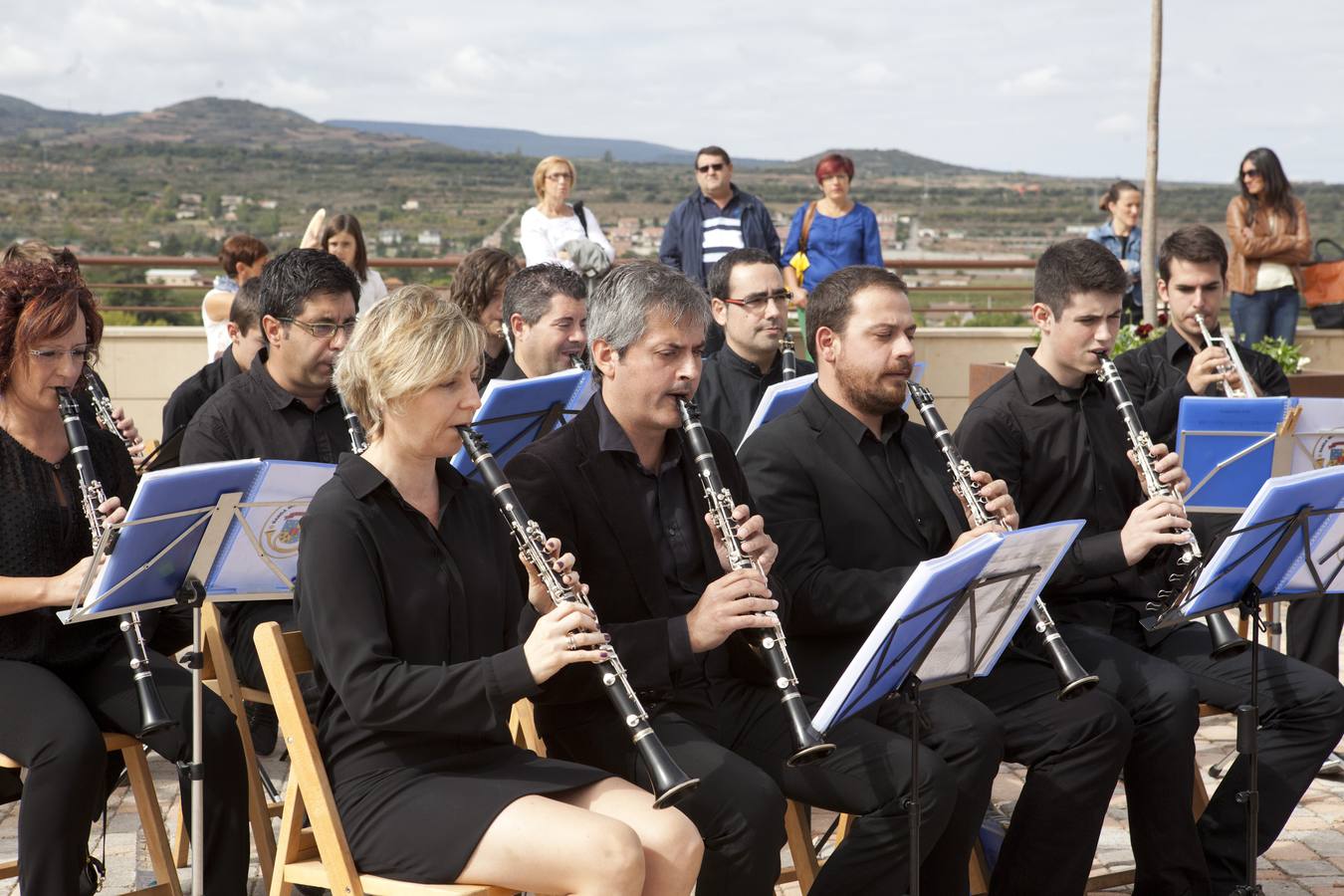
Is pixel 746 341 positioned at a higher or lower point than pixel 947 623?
higher

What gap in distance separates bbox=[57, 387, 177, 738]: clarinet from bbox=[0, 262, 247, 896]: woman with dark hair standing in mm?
57

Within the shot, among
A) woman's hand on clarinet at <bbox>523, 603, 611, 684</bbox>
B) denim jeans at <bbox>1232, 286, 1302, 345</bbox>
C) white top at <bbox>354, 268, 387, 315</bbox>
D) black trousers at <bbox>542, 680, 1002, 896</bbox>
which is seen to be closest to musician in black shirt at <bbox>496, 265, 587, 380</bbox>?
black trousers at <bbox>542, 680, 1002, 896</bbox>

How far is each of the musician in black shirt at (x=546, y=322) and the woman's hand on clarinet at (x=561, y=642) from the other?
8.96 ft

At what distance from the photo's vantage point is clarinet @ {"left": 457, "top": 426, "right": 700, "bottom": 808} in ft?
9.15

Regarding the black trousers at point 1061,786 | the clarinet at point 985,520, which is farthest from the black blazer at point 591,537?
the black trousers at point 1061,786

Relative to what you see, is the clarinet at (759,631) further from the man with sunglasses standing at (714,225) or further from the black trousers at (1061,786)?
the man with sunglasses standing at (714,225)

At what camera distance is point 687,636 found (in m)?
3.21

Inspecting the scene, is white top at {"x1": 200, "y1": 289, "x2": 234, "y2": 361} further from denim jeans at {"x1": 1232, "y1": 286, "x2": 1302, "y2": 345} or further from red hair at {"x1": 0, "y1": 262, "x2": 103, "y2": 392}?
denim jeans at {"x1": 1232, "y1": 286, "x2": 1302, "y2": 345}

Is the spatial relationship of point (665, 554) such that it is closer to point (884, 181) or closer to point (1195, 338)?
point (1195, 338)

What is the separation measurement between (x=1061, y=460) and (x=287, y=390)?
94.2 inches

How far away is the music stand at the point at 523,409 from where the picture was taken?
4.42 metres

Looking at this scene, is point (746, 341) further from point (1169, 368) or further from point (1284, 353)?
point (1284, 353)

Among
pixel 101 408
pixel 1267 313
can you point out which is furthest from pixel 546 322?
pixel 1267 313

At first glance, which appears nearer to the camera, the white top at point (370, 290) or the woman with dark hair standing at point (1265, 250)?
the white top at point (370, 290)
